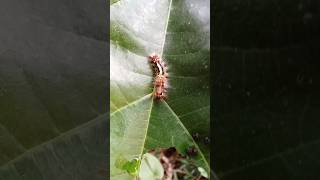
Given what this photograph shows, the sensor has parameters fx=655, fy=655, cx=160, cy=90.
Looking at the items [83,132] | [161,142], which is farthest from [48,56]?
[161,142]

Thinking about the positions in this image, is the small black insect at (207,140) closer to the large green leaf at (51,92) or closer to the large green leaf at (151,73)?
the large green leaf at (151,73)

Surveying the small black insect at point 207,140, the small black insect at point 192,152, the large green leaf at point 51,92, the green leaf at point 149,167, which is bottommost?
the green leaf at point 149,167

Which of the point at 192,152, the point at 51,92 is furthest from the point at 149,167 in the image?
the point at 51,92

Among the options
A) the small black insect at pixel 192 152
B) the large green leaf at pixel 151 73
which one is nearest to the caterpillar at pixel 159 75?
the large green leaf at pixel 151 73
